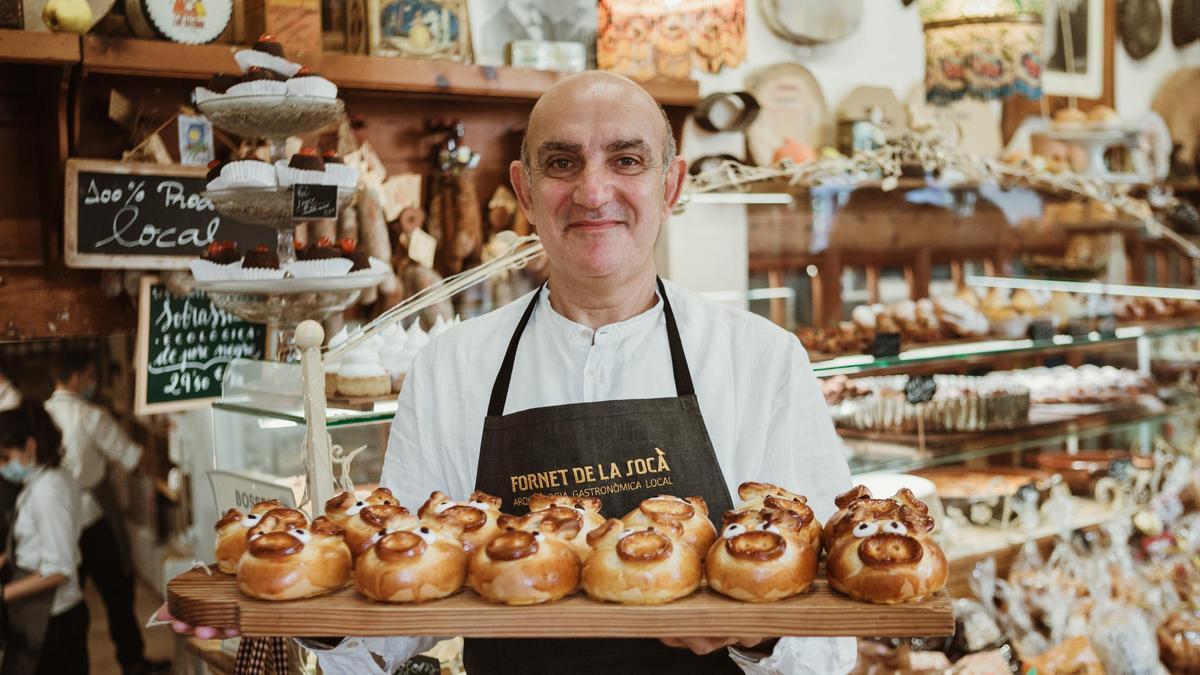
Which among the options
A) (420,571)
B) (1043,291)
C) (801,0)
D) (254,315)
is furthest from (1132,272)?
(420,571)

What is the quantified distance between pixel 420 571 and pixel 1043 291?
11.6 feet

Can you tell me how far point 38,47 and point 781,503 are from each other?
7.64 ft

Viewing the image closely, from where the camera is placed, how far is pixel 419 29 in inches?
142

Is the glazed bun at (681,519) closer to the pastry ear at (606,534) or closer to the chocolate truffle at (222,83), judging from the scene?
the pastry ear at (606,534)

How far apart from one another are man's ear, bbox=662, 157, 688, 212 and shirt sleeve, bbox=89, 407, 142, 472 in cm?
421

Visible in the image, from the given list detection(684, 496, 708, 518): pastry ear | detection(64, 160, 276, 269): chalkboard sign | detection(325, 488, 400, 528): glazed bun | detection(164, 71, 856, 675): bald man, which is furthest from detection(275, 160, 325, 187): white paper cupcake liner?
detection(684, 496, 708, 518): pastry ear

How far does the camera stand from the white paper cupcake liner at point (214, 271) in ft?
8.35

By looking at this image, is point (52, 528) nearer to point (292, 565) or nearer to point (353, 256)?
point (353, 256)

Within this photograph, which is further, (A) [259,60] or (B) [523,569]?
(A) [259,60]

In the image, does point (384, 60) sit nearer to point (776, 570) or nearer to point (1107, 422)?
point (776, 570)

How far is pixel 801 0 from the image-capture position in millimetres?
4648

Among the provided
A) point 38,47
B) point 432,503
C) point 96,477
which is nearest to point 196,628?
point 432,503

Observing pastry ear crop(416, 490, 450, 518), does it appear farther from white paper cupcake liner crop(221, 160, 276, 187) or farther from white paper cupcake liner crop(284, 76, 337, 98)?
white paper cupcake liner crop(284, 76, 337, 98)

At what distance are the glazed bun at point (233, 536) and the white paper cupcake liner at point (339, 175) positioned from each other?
105 cm
